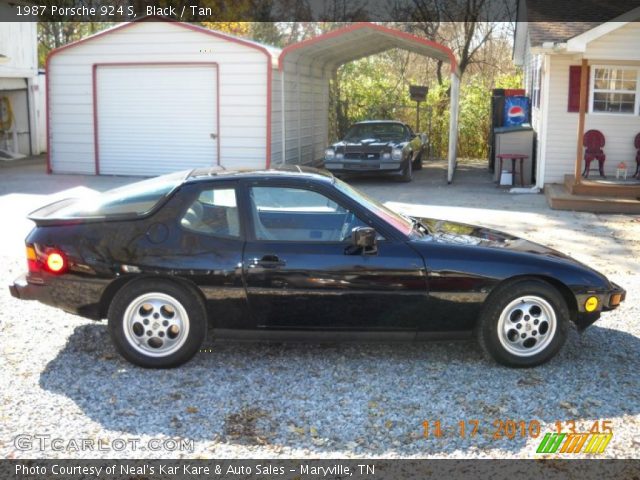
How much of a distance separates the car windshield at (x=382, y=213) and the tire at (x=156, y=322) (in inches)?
53.1

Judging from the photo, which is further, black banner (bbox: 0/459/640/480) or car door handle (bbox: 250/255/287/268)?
car door handle (bbox: 250/255/287/268)

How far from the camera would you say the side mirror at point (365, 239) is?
5035 mm

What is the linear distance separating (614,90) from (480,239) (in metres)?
11.0

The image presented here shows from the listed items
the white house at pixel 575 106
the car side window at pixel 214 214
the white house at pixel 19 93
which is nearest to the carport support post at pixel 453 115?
the white house at pixel 575 106

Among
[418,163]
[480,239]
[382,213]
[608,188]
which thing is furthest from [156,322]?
[418,163]

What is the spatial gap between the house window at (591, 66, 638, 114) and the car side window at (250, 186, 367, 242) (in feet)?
37.7

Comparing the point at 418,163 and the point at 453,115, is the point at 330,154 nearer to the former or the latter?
the point at 453,115

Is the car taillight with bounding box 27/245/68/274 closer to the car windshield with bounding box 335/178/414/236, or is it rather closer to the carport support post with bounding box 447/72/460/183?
the car windshield with bounding box 335/178/414/236

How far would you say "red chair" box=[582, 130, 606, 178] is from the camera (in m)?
15.0

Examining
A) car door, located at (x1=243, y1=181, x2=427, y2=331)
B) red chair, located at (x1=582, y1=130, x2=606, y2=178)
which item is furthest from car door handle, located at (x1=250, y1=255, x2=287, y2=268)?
red chair, located at (x1=582, y1=130, x2=606, y2=178)

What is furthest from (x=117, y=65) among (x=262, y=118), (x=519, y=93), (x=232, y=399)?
(x=232, y=399)

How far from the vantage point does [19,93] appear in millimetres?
24016
